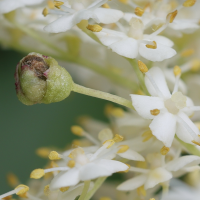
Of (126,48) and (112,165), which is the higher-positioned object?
(126,48)

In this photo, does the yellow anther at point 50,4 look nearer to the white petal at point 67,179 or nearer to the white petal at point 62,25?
the white petal at point 62,25

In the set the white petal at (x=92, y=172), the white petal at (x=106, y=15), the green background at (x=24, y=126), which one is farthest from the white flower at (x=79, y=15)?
the green background at (x=24, y=126)

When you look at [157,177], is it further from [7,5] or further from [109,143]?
[7,5]

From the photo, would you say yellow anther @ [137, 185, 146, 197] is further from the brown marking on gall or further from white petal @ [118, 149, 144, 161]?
the brown marking on gall

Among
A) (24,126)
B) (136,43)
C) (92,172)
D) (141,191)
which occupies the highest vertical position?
(136,43)

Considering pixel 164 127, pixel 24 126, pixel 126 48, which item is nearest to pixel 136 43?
pixel 126 48

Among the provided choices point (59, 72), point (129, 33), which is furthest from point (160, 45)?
point (59, 72)

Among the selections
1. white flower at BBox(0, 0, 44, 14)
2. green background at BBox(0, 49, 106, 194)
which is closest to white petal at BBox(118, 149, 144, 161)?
white flower at BBox(0, 0, 44, 14)
